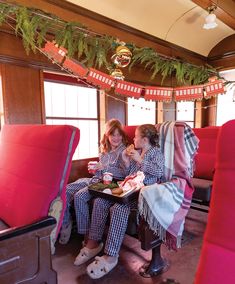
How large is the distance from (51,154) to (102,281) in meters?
1.06

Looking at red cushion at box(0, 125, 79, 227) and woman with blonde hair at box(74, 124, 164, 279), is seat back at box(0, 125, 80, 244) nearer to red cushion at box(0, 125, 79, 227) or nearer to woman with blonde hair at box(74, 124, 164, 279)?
red cushion at box(0, 125, 79, 227)

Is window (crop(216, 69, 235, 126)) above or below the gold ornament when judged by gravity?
below

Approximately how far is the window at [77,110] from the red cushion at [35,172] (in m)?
1.48

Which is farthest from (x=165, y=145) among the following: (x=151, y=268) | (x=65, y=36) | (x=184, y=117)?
(x=184, y=117)

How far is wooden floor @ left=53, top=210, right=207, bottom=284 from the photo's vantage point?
5.51ft

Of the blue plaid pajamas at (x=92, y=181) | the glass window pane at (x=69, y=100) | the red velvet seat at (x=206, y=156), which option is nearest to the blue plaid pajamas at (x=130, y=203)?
the blue plaid pajamas at (x=92, y=181)

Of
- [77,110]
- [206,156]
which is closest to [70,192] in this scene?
[77,110]

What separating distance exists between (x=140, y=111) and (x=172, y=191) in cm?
233

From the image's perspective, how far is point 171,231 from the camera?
5.69 feet

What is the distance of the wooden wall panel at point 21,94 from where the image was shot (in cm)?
240

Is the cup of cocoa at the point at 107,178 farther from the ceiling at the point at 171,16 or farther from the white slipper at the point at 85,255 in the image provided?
the ceiling at the point at 171,16

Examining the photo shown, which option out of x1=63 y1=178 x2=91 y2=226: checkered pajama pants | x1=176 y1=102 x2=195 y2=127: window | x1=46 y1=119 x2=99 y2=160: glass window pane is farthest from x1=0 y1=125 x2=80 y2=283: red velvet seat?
x1=176 y1=102 x2=195 y2=127: window

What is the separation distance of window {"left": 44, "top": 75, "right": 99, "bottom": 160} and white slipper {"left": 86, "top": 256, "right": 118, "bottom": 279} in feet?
5.35

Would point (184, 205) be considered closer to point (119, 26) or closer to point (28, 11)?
point (28, 11)
